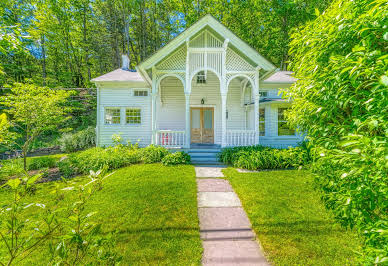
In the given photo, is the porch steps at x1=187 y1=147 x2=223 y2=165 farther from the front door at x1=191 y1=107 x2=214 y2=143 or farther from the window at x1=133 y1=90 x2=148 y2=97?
the window at x1=133 y1=90 x2=148 y2=97

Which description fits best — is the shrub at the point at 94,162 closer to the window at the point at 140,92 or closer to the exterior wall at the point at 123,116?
the exterior wall at the point at 123,116

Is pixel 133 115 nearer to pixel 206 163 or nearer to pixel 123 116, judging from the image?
pixel 123 116

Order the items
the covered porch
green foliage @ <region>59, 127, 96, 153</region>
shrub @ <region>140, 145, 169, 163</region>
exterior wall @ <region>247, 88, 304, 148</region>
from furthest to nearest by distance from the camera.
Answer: green foliage @ <region>59, 127, 96, 153</region>
the covered porch
exterior wall @ <region>247, 88, 304, 148</region>
shrub @ <region>140, 145, 169, 163</region>

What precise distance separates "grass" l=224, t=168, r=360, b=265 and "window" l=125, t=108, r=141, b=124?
8091mm

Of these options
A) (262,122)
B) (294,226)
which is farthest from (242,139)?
(294,226)

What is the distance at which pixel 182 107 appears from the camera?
11.5 m

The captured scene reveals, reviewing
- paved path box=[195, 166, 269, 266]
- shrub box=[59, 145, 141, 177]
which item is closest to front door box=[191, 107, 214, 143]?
shrub box=[59, 145, 141, 177]

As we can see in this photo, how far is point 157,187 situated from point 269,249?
3.18 m

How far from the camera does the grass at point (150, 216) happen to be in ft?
8.60

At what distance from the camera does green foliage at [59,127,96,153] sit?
40.8ft

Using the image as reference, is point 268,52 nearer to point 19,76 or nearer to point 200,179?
point 200,179

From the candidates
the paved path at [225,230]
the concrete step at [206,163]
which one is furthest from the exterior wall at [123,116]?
the paved path at [225,230]

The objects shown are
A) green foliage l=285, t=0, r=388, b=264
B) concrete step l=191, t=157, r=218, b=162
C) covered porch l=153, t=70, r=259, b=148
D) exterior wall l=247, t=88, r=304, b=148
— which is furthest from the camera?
covered porch l=153, t=70, r=259, b=148

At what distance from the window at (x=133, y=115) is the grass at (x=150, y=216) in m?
5.90
